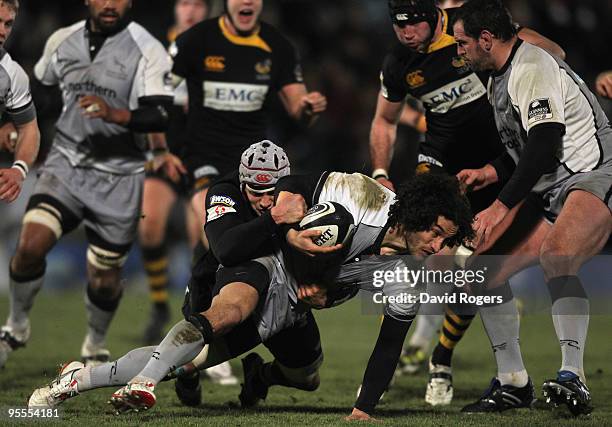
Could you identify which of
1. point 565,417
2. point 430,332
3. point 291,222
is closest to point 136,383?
point 291,222

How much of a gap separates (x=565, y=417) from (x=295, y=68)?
409 cm

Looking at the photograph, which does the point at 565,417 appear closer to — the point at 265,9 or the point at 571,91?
the point at 571,91

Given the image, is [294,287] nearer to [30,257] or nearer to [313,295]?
[313,295]

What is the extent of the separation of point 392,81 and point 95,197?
2560 mm

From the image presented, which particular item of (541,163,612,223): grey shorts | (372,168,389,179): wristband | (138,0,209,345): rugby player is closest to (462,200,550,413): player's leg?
(541,163,612,223): grey shorts

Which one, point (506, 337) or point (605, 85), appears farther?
point (506, 337)

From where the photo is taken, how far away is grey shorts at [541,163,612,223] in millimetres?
6812

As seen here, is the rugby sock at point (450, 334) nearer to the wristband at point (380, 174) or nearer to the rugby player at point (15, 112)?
the wristband at point (380, 174)

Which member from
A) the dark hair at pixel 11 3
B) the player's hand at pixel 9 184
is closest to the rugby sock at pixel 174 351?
the player's hand at pixel 9 184

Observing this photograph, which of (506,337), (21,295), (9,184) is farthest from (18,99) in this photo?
(506,337)

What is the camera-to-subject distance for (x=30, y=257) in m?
8.33

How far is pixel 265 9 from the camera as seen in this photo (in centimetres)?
1630

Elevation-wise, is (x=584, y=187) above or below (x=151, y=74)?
above

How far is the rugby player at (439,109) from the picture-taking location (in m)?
7.75
